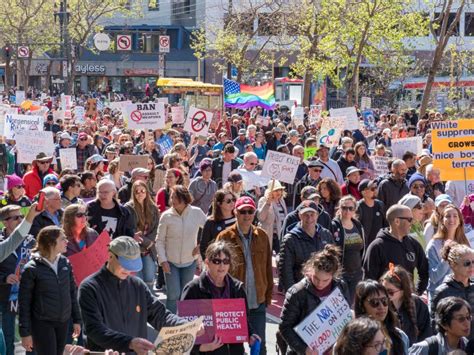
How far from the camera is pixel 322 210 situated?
10641 mm

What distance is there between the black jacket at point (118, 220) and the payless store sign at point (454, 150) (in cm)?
456

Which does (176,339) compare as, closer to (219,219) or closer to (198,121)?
(219,219)

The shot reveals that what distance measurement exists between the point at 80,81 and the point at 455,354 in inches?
3259

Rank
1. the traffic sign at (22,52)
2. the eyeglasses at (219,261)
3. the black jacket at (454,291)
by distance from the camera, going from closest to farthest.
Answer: the eyeglasses at (219,261) < the black jacket at (454,291) < the traffic sign at (22,52)

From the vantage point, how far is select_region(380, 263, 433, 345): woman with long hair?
689cm

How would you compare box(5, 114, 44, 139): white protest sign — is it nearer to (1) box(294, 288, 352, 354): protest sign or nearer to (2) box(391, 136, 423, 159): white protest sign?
(2) box(391, 136, 423, 159): white protest sign

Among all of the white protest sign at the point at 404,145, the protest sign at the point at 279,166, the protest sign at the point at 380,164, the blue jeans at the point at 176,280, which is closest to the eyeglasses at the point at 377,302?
the blue jeans at the point at 176,280

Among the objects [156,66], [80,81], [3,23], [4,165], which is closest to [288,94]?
[3,23]

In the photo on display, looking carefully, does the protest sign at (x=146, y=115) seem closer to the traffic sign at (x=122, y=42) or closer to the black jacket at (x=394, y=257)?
the black jacket at (x=394, y=257)

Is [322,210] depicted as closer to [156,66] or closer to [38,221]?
[38,221]

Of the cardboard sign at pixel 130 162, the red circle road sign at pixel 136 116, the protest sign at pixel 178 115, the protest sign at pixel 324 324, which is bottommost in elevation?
the protest sign at pixel 324 324

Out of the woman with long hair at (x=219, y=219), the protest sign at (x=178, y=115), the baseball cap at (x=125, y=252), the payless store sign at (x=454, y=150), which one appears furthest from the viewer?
the protest sign at (x=178, y=115)

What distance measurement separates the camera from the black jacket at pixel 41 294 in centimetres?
766

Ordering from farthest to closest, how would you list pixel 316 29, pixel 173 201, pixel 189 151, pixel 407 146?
pixel 316 29 → pixel 189 151 → pixel 407 146 → pixel 173 201
